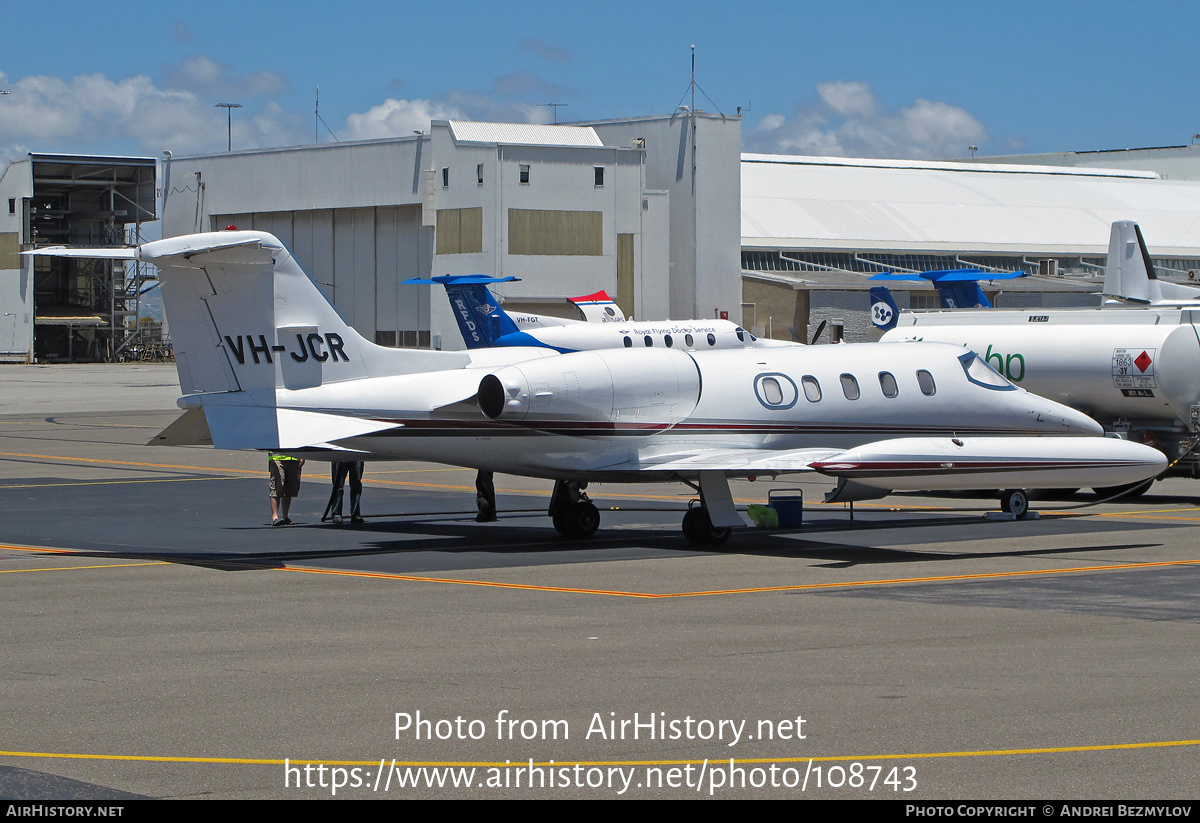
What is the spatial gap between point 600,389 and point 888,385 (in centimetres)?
503

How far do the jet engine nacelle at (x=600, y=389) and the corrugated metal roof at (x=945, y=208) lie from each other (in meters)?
70.5

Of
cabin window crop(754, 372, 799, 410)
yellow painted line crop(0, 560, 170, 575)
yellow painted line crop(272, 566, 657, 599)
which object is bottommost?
yellow painted line crop(272, 566, 657, 599)

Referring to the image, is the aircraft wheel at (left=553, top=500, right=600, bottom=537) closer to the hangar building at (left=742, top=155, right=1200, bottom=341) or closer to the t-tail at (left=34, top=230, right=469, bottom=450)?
the t-tail at (left=34, top=230, right=469, bottom=450)

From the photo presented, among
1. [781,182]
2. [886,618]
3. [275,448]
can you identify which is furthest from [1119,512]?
[781,182]

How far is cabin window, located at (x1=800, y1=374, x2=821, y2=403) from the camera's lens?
22406 millimetres

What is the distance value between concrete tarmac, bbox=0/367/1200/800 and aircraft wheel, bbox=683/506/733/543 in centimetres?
26

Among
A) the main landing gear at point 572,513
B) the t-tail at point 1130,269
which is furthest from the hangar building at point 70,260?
the main landing gear at point 572,513

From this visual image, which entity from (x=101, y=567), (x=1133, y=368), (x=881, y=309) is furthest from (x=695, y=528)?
(x=881, y=309)

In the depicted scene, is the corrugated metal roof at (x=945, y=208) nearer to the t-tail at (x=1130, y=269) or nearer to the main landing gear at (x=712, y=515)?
the t-tail at (x=1130, y=269)

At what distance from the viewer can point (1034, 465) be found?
2056 cm

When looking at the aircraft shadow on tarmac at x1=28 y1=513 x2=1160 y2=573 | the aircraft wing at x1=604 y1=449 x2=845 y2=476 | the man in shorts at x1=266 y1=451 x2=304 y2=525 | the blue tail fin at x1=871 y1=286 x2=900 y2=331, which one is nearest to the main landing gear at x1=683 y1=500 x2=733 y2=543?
the aircraft shadow on tarmac at x1=28 y1=513 x2=1160 y2=573

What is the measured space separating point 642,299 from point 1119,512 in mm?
57045

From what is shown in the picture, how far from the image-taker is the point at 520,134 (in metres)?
80.9
